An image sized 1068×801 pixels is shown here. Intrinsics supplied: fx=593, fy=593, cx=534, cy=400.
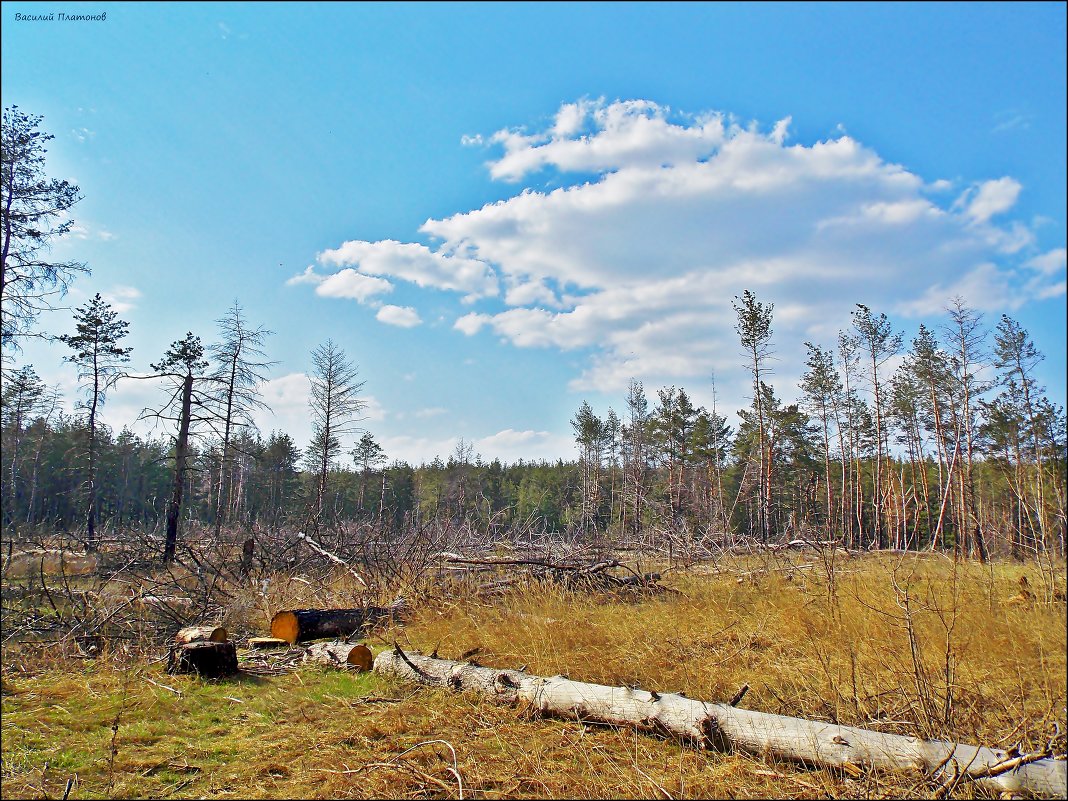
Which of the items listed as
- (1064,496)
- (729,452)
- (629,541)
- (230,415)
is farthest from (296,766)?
(729,452)

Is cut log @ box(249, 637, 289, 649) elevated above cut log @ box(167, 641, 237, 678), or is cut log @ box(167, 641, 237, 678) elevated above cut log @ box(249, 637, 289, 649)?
cut log @ box(167, 641, 237, 678)

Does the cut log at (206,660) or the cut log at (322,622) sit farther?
the cut log at (322,622)

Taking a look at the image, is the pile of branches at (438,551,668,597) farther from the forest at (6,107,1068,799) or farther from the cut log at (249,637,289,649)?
the cut log at (249,637,289,649)

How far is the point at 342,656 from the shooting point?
6.62m

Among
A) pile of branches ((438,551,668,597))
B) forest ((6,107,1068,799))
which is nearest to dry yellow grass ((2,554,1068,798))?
forest ((6,107,1068,799))

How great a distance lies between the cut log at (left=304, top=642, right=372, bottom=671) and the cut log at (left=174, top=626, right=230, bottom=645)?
100 centimetres

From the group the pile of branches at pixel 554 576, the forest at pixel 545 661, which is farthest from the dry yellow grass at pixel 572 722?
the pile of branches at pixel 554 576

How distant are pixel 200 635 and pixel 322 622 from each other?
1605 mm

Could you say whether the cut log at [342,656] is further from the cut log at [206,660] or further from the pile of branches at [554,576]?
the pile of branches at [554,576]

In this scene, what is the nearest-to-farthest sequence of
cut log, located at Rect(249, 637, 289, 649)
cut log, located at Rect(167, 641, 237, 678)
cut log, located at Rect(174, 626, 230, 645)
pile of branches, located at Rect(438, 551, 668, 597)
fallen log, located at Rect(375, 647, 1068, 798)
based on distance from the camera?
fallen log, located at Rect(375, 647, 1068, 798) < cut log, located at Rect(167, 641, 237, 678) < cut log, located at Rect(174, 626, 230, 645) < cut log, located at Rect(249, 637, 289, 649) < pile of branches, located at Rect(438, 551, 668, 597)

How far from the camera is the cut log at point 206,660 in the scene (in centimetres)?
608

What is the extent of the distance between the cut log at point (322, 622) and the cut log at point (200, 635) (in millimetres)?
906

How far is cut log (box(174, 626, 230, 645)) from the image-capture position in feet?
22.0

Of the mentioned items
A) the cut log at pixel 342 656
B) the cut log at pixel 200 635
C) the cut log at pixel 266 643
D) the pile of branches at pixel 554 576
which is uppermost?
the pile of branches at pixel 554 576
